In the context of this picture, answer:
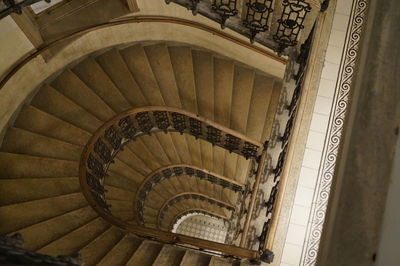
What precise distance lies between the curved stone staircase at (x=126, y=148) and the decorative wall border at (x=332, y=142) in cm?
108

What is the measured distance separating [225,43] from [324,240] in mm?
5335

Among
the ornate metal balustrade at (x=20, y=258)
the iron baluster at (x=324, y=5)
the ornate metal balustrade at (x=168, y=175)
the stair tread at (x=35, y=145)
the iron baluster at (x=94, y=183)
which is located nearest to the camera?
the ornate metal balustrade at (x=20, y=258)

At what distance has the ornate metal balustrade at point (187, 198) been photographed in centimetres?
948

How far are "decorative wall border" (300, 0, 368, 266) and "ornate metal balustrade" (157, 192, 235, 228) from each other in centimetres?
569

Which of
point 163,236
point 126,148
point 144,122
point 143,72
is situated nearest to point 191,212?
point 126,148

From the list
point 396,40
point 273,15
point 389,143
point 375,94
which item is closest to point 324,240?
point 389,143

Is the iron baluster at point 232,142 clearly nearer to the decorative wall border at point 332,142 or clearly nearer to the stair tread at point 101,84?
the stair tread at point 101,84

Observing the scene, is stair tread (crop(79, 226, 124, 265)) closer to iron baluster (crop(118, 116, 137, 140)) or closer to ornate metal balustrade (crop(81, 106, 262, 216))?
ornate metal balustrade (crop(81, 106, 262, 216))

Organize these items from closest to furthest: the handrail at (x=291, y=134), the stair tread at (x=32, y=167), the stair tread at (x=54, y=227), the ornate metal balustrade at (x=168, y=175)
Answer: the handrail at (x=291, y=134) → the stair tread at (x=54, y=227) → the stair tread at (x=32, y=167) → the ornate metal balustrade at (x=168, y=175)

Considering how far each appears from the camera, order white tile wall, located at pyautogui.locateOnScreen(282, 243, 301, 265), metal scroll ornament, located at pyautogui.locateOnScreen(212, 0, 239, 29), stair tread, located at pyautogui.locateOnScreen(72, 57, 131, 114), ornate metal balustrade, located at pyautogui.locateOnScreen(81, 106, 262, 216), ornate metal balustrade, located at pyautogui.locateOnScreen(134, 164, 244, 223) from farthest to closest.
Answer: ornate metal balustrade, located at pyautogui.locateOnScreen(134, 164, 244, 223) < stair tread, located at pyautogui.locateOnScreen(72, 57, 131, 114) < ornate metal balustrade, located at pyautogui.locateOnScreen(81, 106, 262, 216) < metal scroll ornament, located at pyautogui.locateOnScreen(212, 0, 239, 29) < white tile wall, located at pyautogui.locateOnScreen(282, 243, 301, 265)

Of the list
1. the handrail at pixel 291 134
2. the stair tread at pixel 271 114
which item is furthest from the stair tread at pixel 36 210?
the stair tread at pixel 271 114

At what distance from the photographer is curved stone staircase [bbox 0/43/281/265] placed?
175 inches

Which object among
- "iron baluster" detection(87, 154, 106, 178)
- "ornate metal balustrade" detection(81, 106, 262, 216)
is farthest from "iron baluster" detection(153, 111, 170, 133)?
"iron baluster" detection(87, 154, 106, 178)

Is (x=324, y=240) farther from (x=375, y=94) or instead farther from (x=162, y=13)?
(x=162, y=13)
